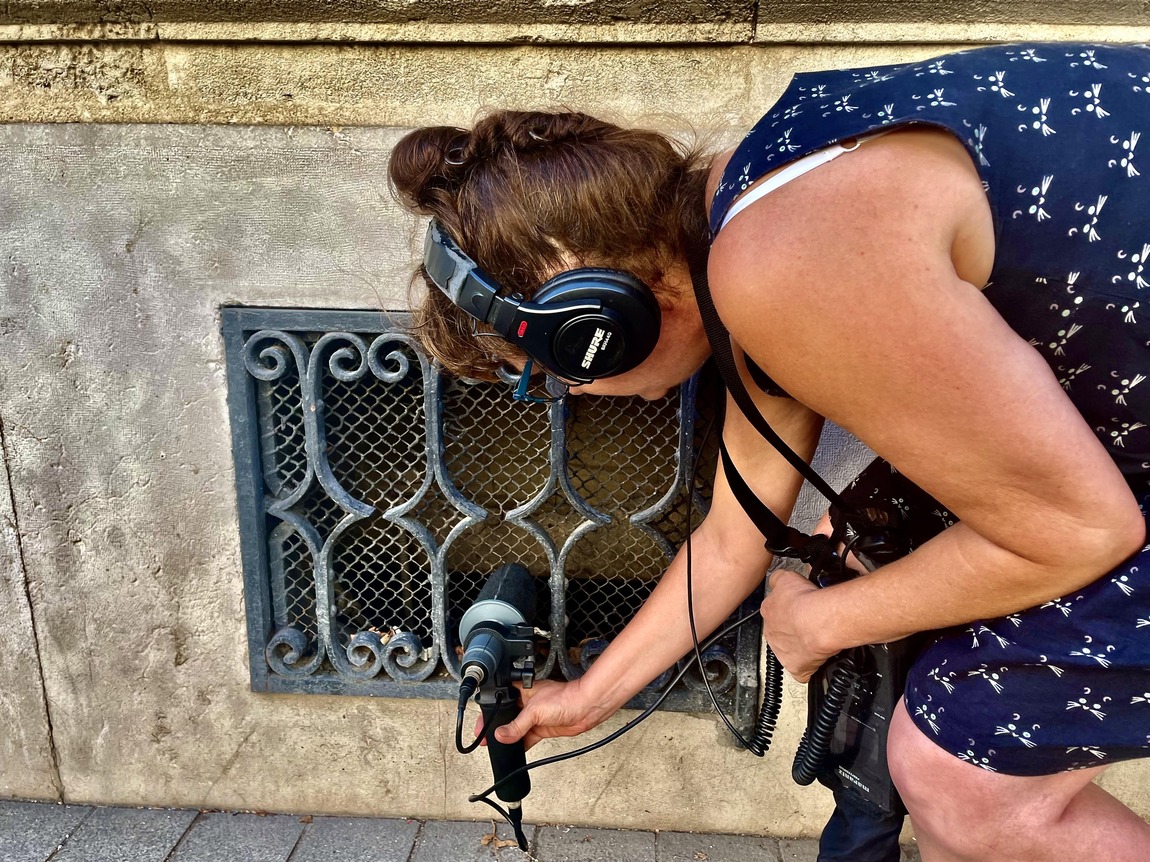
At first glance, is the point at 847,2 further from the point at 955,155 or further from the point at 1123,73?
the point at 955,155

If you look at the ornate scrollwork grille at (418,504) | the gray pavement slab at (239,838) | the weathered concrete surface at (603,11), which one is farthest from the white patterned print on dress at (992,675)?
the gray pavement slab at (239,838)

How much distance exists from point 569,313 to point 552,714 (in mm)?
999

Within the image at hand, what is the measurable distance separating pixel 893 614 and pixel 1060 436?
422mm

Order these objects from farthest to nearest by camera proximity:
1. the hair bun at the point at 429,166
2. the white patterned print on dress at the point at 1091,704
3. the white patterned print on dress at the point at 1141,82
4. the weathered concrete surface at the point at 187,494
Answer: the weathered concrete surface at the point at 187,494 → the hair bun at the point at 429,166 → the white patterned print on dress at the point at 1091,704 → the white patterned print on dress at the point at 1141,82

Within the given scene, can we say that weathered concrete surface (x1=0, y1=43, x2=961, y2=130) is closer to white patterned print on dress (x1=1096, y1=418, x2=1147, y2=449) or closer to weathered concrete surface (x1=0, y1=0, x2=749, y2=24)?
weathered concrete surface (x1=0, y1=0, x2=749, y2=24)

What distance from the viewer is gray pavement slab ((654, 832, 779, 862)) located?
2256 mm

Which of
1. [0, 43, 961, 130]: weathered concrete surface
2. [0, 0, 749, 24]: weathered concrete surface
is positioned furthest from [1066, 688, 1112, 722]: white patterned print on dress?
[0, 0, 749, 24]: weathered concrete surface

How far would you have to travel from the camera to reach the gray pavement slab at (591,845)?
2258 millimetres

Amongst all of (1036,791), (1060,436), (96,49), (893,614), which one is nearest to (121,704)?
(96,49)

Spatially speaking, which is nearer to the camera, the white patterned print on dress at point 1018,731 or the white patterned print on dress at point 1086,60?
the white patterned print on dress at point 1086,60

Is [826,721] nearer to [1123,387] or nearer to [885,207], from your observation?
[1123,387]

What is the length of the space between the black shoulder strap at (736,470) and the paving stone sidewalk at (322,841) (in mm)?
1255

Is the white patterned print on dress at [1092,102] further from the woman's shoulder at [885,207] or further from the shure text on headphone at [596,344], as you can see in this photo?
the shure text on headphone at [596,344]

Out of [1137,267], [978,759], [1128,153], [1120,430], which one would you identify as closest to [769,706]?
[978,759]
